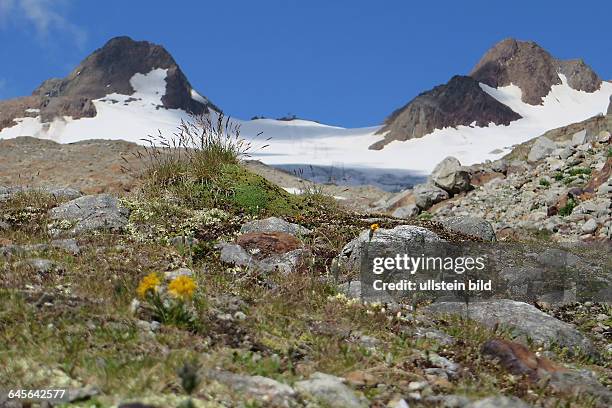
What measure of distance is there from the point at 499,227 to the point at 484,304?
10.2 meters

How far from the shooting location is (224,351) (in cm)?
425

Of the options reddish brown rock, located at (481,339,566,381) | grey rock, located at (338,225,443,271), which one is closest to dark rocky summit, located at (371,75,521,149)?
grey rock, located at (338,225,443,271)

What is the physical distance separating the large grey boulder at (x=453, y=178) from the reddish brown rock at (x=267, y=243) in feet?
50.0

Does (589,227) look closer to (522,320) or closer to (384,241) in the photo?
(384,241)

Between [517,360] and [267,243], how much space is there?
426cm

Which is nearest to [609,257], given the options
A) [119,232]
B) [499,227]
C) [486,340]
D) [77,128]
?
[499,227]

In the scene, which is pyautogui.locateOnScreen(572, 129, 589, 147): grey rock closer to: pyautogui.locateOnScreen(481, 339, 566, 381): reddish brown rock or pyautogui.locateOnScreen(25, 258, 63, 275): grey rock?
pyautogui.locateOnScreen(481, 339, 566, 381): reddish brown rock

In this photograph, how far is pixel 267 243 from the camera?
27.0 feet

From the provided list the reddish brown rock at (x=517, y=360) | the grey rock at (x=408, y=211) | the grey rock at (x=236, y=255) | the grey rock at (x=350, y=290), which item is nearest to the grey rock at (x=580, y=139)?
the grey rock at (x=408, y=211)

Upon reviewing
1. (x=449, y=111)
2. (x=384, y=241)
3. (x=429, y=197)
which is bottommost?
(x=384, y=241)

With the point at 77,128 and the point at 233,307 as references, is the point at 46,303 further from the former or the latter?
the point at 77,128

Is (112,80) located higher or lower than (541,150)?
higher

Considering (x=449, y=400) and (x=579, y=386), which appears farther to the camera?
(x=579, y=386)

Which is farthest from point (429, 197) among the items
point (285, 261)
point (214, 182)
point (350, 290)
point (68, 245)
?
point (68, 245)
